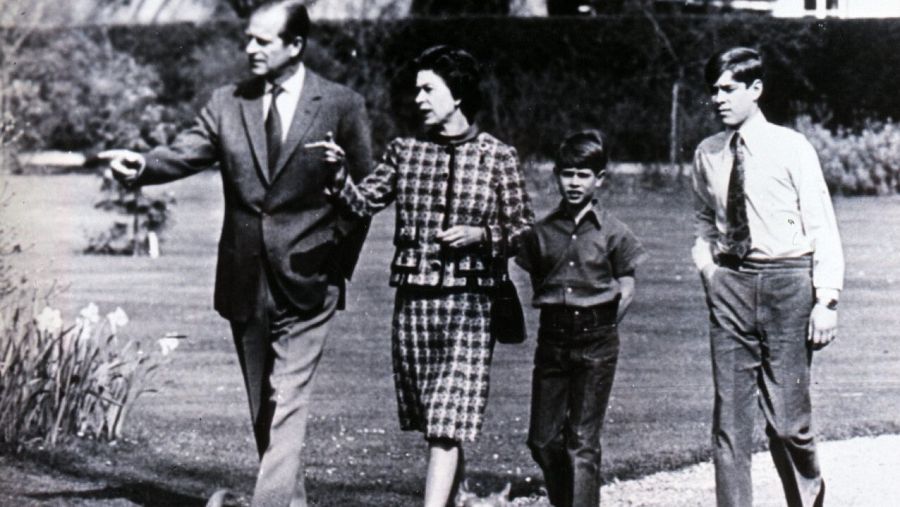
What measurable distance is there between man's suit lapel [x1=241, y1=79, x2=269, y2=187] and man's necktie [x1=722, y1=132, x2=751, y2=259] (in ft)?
5.32

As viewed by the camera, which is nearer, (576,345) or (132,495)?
(576,345)

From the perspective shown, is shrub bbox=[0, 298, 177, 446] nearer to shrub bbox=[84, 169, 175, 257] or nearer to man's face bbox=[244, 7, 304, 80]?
man's face bbox=[244, 7, 304, 80]

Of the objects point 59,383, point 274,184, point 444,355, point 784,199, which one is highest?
point 274,184

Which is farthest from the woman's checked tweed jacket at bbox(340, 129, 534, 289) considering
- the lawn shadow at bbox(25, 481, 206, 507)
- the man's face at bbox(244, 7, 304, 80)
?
the lawn shadow at bbox(25, 481, 206, 507)

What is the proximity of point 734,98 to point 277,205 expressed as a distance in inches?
64.5

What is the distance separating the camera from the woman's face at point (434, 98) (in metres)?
5.40

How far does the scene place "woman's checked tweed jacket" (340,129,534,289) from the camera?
536 centimetres

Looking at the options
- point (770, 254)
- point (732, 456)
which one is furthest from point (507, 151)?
point (732, 456)

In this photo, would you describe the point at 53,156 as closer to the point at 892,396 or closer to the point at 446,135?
the point at 892,396

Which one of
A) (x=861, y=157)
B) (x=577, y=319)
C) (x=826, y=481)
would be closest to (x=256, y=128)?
(x=577, y=319)

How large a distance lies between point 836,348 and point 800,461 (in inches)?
181

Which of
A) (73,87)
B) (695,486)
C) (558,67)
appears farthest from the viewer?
(73,87)

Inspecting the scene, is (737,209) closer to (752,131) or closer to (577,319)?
(752,131)

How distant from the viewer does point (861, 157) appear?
12.8 metres
